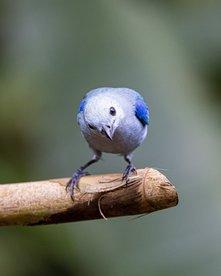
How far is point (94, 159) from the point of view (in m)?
2.29

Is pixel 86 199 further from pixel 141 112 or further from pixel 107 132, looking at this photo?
pixel 141 112

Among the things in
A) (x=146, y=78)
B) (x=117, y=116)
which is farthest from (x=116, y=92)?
(x=146, y=78)

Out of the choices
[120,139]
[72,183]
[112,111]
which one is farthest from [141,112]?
[72,183]

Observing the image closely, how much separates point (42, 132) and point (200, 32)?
0.80 meters

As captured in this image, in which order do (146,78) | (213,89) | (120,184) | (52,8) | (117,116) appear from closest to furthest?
1. (120,184)
2. (117,116)
3. (146,78)
4. (213,89)
5. (52,8)

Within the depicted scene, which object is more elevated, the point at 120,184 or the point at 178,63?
the point at 178,63

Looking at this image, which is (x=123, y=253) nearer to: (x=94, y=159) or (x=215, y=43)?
(x=94, y=159)

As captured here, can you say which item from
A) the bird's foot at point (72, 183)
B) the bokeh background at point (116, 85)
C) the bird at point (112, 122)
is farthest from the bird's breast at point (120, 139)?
the bokeh background at point (116, 85)

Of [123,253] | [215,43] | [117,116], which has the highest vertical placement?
[215,43]

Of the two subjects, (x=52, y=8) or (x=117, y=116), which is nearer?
(x=117, y=116)

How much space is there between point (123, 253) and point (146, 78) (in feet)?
2.11

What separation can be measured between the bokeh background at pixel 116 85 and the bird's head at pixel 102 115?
0.46 m

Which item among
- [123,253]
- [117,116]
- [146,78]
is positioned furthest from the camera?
[146,78]

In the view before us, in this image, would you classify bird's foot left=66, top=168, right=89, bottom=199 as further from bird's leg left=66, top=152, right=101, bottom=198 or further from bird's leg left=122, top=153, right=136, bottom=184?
bird's leg left=122, top=153, right=136, bottom=184
